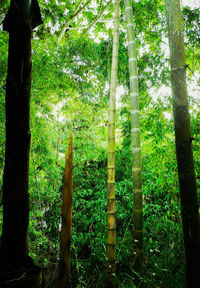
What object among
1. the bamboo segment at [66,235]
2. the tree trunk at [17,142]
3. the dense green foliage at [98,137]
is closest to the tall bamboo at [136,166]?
the dense green foliage at [98,137]

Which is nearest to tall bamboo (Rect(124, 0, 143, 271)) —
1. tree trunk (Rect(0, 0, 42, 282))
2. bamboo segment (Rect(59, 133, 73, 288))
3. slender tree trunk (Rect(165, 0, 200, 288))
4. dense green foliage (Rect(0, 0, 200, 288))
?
dense green foliage (Rect(0, 0, 200, 288))

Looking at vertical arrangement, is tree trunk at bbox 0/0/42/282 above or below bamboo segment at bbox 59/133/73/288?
above

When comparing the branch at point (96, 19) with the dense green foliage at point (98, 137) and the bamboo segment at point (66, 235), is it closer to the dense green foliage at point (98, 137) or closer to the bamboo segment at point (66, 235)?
the dense green foliage at point (98, 137)

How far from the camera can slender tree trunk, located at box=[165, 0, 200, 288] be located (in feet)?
4.26

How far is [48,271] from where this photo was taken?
2.81 metres

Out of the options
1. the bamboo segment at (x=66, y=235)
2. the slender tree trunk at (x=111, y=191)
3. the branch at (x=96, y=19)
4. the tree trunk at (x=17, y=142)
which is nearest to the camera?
the tree trunk at (x=17, y=142)

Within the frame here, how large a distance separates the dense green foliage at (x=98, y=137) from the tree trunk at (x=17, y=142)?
2.05 meters

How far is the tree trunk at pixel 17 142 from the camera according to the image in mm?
458

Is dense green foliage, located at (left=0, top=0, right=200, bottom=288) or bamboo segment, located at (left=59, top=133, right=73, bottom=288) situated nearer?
bamboo segment, located at (left=59, top=133, right=73, bottom=288)

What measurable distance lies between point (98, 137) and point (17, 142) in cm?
374

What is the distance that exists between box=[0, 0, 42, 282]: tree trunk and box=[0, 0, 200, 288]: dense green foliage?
2.05m

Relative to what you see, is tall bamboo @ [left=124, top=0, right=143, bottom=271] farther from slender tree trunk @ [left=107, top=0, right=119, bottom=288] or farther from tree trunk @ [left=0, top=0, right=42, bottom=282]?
tree trunk @ [left=0, top=0, right=42, bottom=282]

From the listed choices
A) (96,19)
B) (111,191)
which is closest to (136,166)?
(111,191)

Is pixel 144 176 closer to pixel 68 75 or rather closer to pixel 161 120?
pixel 161 120
